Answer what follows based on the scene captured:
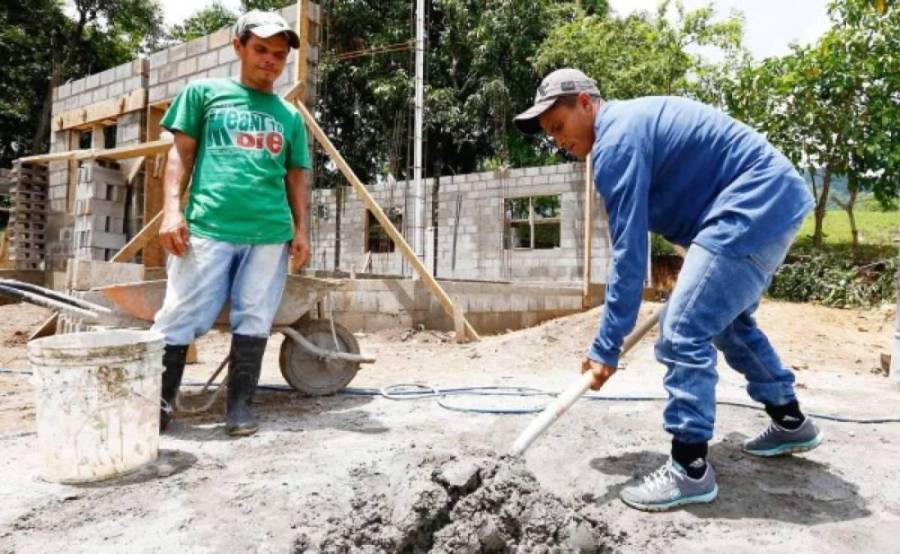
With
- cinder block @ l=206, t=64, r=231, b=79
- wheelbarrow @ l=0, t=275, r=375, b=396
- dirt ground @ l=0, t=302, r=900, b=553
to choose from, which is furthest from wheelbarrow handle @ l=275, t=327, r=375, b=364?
cinder block @ l=206, t=64, r=231, b=79

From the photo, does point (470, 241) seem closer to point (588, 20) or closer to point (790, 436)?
point (588, 20)

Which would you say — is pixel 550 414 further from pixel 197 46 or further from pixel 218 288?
pixel 197 46

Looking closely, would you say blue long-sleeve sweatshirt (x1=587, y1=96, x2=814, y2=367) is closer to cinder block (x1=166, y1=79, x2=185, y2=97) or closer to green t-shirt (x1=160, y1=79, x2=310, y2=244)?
green t-shirt (x1=160, y1=79, x2=310, y2=244)

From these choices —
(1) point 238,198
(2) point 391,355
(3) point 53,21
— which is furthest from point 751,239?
(3) point 53,21

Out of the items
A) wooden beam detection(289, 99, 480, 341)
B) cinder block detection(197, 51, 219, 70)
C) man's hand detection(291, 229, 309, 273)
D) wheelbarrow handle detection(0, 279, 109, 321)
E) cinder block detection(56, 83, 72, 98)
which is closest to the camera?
wheelbarrow handle detection(0, 279, 109, 321)

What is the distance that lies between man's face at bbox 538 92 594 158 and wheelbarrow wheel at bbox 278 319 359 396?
1676 millimetres

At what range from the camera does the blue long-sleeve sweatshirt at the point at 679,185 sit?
1762 mm

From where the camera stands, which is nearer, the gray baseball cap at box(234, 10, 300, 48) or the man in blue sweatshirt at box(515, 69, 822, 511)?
the man in blue sweatshirt at box(515, 69, 822, 511)

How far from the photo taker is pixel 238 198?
8.23ft

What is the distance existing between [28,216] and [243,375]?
26.0 ft

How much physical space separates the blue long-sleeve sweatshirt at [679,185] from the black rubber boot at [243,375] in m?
1.41

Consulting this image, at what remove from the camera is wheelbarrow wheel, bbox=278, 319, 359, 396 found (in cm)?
314

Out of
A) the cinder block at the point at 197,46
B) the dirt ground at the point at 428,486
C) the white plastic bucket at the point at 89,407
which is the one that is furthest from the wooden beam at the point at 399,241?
the white plastic bucket at the point at 89,407

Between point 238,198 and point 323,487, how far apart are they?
1254mm
